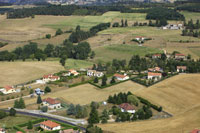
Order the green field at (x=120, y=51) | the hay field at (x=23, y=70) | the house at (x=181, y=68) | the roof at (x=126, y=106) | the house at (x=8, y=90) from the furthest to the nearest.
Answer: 1. the green field at (x=120, y=51)
2. the house at (x=181, y=68)
3. the hay field at (x=23, y=70)
4. the house at (x=8, y=90)
5. the roof at (x=126, y=106)

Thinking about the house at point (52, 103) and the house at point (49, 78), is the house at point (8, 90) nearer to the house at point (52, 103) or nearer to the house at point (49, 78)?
the house at point (49, 78)

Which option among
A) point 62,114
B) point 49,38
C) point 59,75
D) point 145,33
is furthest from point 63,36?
point 62,114

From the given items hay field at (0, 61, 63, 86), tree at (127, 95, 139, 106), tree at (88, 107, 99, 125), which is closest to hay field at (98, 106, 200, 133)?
tree at (88, 107, 99, 125)

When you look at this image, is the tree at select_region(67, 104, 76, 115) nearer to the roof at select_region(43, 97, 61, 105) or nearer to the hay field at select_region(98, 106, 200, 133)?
the roof at select_region(43, 97, 61, 105)

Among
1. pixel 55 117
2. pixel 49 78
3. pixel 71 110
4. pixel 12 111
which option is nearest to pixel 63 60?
Result: pixel 49 78

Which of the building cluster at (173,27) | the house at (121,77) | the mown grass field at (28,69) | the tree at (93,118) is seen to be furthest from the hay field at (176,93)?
the building cluster at (173,27)
